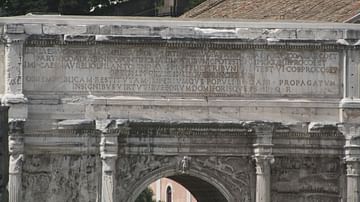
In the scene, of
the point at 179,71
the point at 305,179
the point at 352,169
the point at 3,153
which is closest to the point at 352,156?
the point at 352,169

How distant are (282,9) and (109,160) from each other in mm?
14406

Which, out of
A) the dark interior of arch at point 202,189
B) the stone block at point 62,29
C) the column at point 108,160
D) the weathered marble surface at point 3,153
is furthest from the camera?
the dark interior of arch at point 202,189

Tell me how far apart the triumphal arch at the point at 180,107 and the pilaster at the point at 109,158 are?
0.06 feet

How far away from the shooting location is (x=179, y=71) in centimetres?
2117

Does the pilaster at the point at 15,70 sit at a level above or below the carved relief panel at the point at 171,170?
Result: above

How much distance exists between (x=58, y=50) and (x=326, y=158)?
19.1 feet

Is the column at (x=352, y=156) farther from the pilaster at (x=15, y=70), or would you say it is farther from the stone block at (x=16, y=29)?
the stone block at (x=16, y=29)

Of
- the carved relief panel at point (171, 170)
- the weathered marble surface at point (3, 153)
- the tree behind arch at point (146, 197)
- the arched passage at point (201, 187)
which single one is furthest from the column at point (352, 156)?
the tree behind arch at point (146, 197)

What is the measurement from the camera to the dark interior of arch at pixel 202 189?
74.2ft

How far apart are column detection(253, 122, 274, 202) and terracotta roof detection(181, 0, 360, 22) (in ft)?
22.2

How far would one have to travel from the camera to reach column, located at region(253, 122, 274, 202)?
21219 mm

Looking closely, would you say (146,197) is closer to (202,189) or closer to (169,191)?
(169,191)

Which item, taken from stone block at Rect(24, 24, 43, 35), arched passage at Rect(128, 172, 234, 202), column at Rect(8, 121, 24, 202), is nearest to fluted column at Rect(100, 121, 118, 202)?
arched passage at Rect(128, 172, 234, 202)

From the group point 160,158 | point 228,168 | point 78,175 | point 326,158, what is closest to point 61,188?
point 78,175
